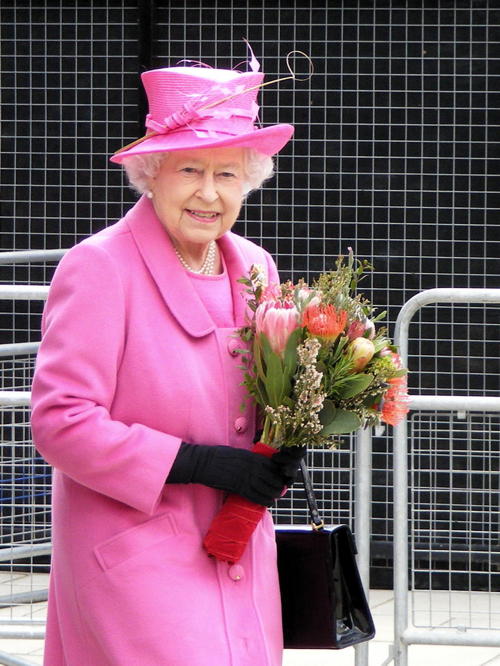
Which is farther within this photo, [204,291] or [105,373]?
[204,291]

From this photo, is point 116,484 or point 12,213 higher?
point 12,213

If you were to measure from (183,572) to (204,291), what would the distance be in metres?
0.65

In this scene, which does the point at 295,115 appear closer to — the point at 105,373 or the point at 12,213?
the point at 12,213

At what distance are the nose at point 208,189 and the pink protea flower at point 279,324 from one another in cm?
29

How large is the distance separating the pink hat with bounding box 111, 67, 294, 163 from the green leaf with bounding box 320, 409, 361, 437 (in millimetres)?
641

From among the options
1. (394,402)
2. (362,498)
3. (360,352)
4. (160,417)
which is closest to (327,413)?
(360,352)

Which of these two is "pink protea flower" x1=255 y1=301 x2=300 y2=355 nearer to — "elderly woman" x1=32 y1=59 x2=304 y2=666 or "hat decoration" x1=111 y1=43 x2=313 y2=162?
"elderly woman" x1=32 y1=59 x2=304 y2=666

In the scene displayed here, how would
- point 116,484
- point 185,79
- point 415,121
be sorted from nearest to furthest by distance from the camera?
point 116,484 → point 185,79 → point 415,121

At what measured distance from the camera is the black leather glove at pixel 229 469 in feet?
9.61

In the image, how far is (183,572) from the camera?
2984 mm

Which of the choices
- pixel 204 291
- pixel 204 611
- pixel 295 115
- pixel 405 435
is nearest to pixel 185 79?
pixel 204 291

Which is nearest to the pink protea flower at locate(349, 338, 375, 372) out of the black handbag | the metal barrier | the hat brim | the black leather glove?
the black leather glove

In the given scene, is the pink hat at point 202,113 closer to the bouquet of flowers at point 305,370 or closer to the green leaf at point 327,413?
the bouquet of flowers at point 305,370

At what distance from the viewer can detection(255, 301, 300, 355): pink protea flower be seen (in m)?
2.92
